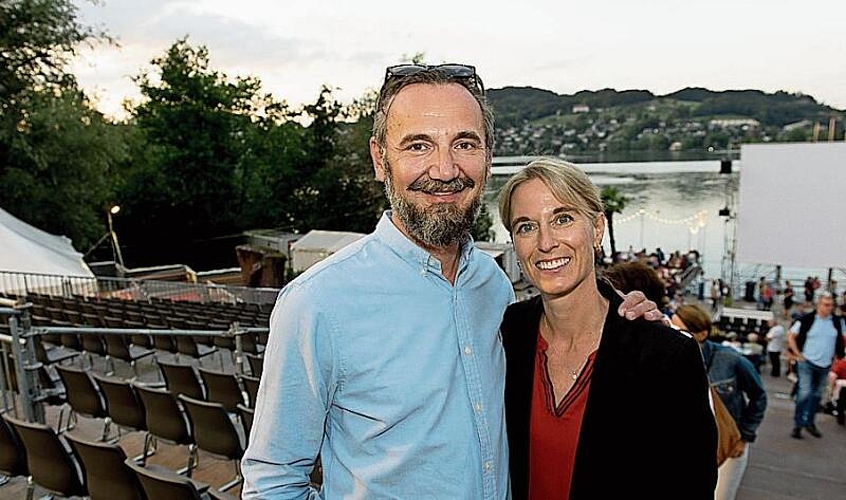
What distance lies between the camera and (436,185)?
4.18 feet

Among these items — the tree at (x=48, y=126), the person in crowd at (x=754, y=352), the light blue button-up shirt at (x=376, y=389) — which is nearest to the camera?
the light blue button-up shirt at (x=376, y=389)

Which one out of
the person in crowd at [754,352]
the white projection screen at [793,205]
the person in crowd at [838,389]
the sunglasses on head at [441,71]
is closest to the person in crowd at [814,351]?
the person in crowd at [838,389]

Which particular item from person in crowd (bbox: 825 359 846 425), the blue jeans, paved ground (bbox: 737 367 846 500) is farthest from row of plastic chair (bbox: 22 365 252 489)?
person in crowd (bbox: 825 359 846 425)

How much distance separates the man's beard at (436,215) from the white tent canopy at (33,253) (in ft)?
41.1

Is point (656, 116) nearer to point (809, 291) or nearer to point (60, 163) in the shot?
point (809, 291)

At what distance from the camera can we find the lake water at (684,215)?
29072mm

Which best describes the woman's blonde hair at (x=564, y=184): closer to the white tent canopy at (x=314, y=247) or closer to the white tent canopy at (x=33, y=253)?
the white tent canopy at (x=33, y=253)

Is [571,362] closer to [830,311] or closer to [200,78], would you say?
[830,311]

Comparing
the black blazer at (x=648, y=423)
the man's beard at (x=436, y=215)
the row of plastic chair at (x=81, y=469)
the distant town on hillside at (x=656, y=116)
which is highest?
the distant town on hillside at (x=656, y=116)

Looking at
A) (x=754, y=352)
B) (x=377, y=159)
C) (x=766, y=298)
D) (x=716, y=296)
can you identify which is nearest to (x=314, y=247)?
(x=754, y=352)

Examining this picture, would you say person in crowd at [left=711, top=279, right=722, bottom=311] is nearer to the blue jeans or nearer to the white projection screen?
the white projection screen

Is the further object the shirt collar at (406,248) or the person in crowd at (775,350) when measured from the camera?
the person in crowd at (775,350)

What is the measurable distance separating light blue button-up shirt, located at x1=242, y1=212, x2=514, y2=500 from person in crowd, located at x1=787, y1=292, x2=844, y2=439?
549 cm

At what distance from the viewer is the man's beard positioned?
1280mm
